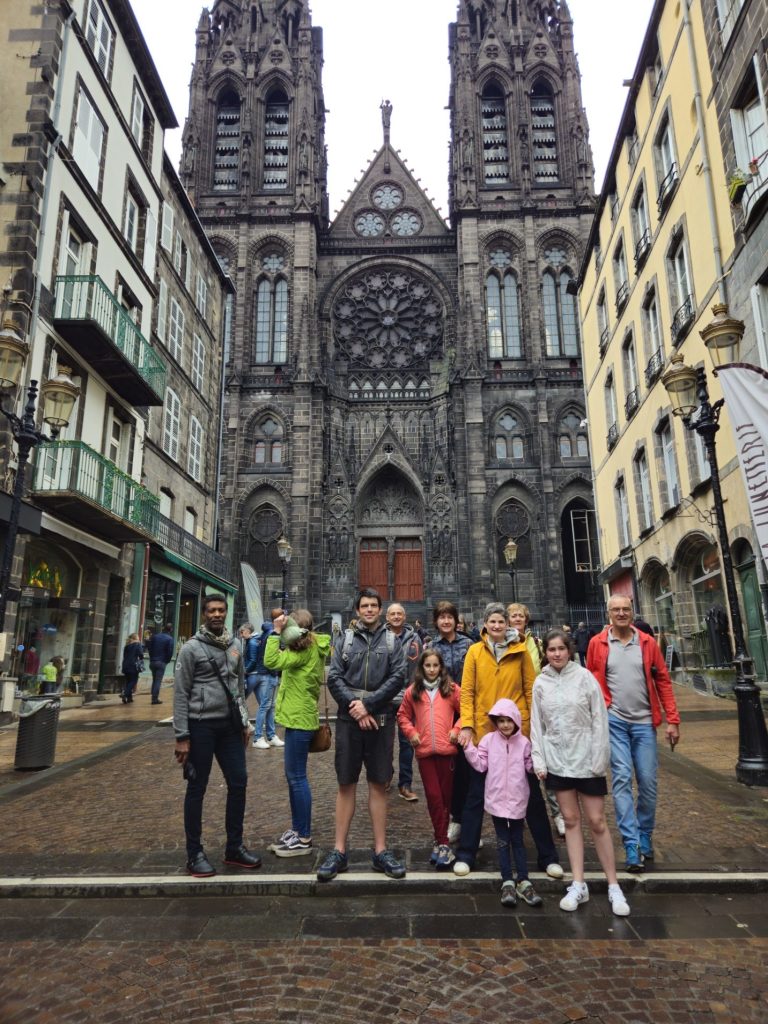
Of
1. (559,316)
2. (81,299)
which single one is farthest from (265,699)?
(559,316)

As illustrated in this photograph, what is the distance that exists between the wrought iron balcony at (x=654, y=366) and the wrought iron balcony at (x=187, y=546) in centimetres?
1348

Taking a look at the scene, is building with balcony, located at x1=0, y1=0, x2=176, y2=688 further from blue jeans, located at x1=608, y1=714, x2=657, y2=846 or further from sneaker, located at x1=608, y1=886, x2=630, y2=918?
sneaker, located at x1=608, y1=886, x2=630, y2=918

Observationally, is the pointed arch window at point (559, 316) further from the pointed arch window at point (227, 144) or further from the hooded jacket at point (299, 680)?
the hooded jacket at point (299, 680)

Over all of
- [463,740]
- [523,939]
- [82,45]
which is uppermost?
[82,45]

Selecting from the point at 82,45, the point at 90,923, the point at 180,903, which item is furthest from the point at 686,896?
the point at 82,45

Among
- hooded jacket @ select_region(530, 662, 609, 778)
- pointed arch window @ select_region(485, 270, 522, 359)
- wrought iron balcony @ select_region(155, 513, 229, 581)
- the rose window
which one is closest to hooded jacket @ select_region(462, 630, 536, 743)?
hooded jacket @ select_region(530, 662, 609, 778)

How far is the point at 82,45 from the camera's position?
14992mm

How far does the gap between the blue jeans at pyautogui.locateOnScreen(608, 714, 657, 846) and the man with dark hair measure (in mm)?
1527

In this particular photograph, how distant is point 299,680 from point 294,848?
1176 millimetres

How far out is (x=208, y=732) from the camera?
186 inches

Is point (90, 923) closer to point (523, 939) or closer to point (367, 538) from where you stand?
point (523, 939)

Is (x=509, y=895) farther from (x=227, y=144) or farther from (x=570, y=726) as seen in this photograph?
(x=227, y=144)

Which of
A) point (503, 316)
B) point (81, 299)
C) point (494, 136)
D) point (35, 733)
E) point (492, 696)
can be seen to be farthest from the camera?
point (494, 136)

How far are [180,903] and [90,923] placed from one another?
0.51 m
